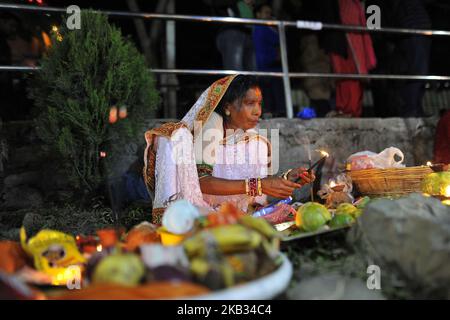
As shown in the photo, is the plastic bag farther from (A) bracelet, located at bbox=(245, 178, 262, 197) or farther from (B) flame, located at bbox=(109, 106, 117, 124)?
(B) flame, located at bbox=(109, 106, 117, 124)

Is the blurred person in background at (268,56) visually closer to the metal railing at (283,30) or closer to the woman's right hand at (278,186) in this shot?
the metal railing at (283,30)

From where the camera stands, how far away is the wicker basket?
2.94 meters

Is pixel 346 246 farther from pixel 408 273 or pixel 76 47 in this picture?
pixel 76 47

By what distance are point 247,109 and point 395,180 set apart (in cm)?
110

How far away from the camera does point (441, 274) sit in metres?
1.40

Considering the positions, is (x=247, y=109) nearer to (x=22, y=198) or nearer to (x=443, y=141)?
(x=22, y=198)

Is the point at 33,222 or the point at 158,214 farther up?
the point at 158,214

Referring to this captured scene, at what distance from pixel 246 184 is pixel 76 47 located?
186 cm

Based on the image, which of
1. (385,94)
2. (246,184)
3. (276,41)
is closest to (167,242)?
(246,184)

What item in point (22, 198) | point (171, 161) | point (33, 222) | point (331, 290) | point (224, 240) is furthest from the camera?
point (22, 198)

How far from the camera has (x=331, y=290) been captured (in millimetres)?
1410

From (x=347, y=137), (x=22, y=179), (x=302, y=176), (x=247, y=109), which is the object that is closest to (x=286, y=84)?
(x=347, y=137)

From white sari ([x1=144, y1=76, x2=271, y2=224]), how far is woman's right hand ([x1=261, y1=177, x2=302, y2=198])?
37 centimetres

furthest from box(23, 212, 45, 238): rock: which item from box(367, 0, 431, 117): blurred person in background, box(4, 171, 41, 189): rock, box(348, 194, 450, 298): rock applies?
box(367, 0, 431, 117): blurred person in background
